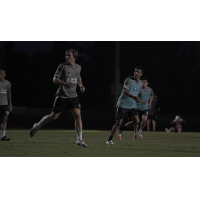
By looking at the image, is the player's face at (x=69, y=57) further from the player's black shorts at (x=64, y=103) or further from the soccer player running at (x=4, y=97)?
the soccer player running at (x=4, y=97)

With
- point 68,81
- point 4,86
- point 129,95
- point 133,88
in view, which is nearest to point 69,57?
point 68,81

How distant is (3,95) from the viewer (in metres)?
12.5

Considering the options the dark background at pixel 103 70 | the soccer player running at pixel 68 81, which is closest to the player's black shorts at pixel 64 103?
the soccer player running at pixel 68 81

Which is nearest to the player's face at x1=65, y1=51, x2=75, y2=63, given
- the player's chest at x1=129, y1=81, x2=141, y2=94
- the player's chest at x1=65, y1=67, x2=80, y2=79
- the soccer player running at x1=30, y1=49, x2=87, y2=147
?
the soccer player running at x1=30, y1=49, x2=87, y2=147

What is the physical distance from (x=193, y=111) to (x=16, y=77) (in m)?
13.9

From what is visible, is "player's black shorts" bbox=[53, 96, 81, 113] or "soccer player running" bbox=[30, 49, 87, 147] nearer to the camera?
"soccer player running" bbox=[30, 49, 87, 147]

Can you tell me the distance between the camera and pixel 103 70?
3625cm

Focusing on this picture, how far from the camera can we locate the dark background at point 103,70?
32781 mm

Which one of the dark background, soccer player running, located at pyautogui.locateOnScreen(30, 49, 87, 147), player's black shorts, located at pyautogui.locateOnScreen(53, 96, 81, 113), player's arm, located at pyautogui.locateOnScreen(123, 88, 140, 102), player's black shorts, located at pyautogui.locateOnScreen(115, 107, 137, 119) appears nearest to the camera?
soccer player running, located at pyautogui.locateOnScreen(30, 49, 87, 147)

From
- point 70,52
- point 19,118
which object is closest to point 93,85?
point 19,118

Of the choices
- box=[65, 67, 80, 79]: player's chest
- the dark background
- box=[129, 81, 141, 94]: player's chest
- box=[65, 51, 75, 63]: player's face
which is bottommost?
the dark background

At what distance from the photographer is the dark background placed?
32.8 metres

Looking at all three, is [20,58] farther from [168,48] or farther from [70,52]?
[70,52]

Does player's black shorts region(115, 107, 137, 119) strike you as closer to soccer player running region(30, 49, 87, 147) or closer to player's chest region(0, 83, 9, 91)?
soccer player running region(30, 49, 87, 147)
